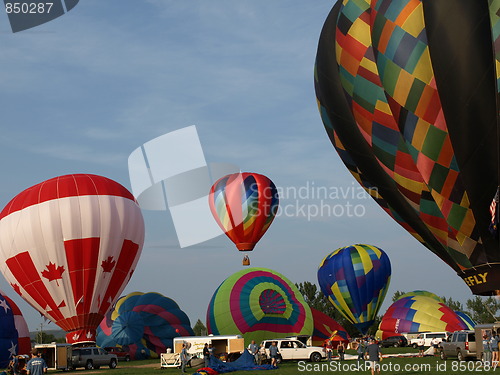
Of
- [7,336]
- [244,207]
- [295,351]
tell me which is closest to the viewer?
[7,336]

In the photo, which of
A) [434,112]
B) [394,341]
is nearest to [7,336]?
[434,112]

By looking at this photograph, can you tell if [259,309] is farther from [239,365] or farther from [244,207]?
[239,365]

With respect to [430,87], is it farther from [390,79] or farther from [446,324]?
[446,324]

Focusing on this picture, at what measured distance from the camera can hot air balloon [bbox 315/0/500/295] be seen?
63.2 feet

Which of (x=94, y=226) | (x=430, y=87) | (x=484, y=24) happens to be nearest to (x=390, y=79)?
(x=430, y=87)

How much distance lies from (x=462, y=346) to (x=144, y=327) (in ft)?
72.2

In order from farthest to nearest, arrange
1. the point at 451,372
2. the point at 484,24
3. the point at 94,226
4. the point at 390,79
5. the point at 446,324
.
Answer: the point at 446,324
the point at 94,226
the point at 451,372
the point at 390,79
the point at 484,24

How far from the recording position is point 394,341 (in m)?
47.1

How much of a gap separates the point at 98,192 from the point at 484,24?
21.1 metres

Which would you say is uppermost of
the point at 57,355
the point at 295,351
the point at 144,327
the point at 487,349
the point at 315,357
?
the point at 144,327

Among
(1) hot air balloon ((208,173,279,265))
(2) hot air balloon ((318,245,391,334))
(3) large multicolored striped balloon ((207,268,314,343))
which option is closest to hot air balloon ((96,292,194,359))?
(3) large multicolored striped balloon ((207,268,314,343))

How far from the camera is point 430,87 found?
1998cm

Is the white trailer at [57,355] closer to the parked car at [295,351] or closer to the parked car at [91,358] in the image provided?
the parked car at [91,358]

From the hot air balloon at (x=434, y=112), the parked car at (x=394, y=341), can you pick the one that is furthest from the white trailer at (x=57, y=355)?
the parked car at (x=394, y=341)
